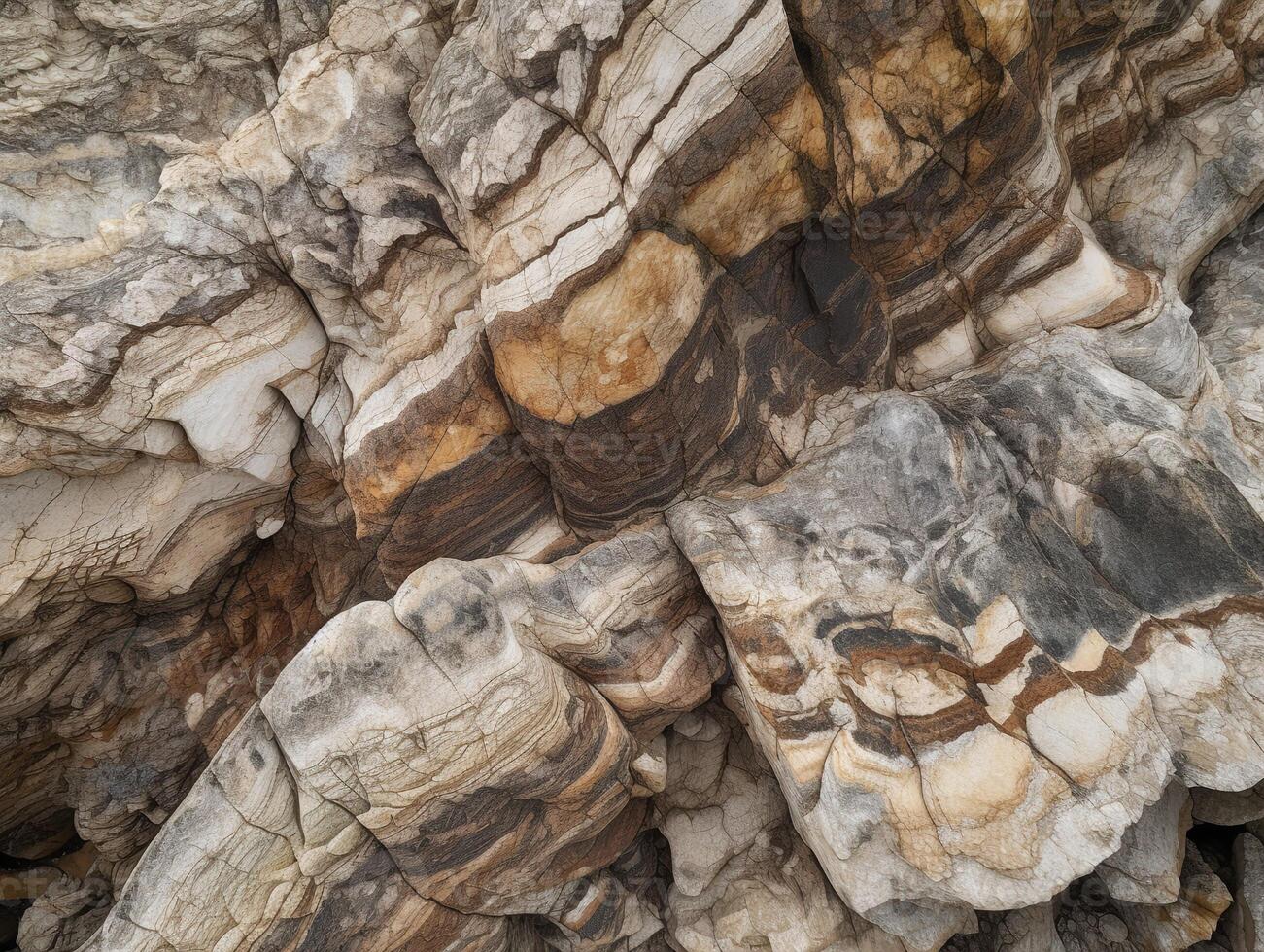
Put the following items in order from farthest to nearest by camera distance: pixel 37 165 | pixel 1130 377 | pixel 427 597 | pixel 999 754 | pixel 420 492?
pixel 37 165, pixel 420 492, pixel 1130 377, pixel 427 597, pixel 999 754

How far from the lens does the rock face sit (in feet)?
16.0

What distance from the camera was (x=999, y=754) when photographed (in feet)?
15.3

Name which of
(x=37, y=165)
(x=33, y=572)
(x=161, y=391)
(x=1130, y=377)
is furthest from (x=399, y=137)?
(x=1130, y=377)

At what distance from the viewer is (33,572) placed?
6098 millimetres

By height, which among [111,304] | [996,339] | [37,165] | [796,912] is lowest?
[796,912]

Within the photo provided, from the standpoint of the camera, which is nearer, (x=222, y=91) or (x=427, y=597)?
(x=427, y=597)

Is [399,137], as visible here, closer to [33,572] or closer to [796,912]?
[33,572]

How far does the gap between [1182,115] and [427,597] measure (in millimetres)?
8839

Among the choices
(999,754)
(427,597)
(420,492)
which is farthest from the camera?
(420,492)

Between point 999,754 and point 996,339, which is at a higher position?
point 996,339

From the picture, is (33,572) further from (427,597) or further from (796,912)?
(796,912)

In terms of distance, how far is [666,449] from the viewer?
5.84m

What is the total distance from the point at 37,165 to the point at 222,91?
186cm

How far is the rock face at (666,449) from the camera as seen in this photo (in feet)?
16.0
